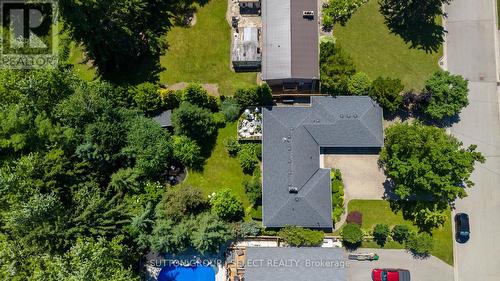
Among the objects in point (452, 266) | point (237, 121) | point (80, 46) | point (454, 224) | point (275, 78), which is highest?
point (80, 46)

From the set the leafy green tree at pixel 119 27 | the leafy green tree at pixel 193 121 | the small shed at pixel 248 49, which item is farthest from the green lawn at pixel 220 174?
the leafy green tree at pixel 119 27

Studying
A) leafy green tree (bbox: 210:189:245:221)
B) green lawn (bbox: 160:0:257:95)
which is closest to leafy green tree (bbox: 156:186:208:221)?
leafy green tree (bbox: 210:189:245:221)

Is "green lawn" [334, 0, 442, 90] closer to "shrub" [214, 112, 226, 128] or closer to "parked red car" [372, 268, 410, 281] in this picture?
"shrub" [214, 112, 226, 128]

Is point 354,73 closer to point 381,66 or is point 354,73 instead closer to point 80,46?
point 381,66

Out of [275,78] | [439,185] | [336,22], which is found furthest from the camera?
[336,22]

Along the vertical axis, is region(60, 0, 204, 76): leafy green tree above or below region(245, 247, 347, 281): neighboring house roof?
above

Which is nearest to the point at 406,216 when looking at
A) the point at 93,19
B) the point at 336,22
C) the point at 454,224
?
the point at 454,224

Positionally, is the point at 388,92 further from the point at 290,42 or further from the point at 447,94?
the point at 290,42
